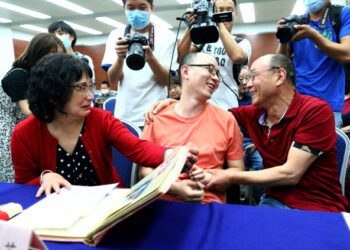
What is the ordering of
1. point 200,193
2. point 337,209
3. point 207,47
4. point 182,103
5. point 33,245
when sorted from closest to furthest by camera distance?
point 33,245 < point 200,193 < point 337,209 < point 182,103 < point 207,47

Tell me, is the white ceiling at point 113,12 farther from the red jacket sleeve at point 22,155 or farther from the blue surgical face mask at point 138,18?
the red jacket sleeve at point 22,155


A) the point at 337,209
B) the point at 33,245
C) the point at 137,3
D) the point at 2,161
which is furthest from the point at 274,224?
the point at 2,161

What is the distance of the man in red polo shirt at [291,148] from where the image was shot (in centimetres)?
117

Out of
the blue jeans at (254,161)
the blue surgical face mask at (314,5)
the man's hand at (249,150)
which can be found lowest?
the blue jeans at (254,161)

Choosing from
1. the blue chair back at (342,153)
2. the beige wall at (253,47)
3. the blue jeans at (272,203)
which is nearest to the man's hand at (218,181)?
the blue jeans at (272,203)

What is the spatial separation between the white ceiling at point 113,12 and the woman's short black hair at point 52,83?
23.4 ft

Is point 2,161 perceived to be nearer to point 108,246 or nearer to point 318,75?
point 108,246

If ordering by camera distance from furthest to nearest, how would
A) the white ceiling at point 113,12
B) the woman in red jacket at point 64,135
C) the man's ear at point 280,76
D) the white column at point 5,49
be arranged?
the white column at point 5,49, the white ceiling at point 113,12, the man's ear at point 280,76, the woman in red jacket at point 64,135

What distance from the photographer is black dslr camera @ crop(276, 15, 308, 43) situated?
1625 mm

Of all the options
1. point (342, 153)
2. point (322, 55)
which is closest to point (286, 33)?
point (322, 55)

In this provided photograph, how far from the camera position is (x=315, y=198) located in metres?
1.19

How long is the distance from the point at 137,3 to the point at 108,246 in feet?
5.35

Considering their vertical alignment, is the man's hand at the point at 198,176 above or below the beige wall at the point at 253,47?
below

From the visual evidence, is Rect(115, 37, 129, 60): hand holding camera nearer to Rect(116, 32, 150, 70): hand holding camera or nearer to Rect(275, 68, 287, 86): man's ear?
Rect(116, 32, 150, 70): hand holding camera
